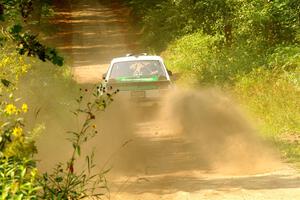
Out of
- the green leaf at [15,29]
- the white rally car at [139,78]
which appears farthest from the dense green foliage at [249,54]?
the green leaf at [15,29]

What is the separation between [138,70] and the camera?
50.3 ft

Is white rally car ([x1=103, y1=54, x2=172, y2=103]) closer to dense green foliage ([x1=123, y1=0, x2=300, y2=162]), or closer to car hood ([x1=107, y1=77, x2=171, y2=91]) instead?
car hood ([x1=107, y1=77, x2=171, y2=91])

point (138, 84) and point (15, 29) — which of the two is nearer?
point (15, 29)

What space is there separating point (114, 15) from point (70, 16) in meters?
3.36

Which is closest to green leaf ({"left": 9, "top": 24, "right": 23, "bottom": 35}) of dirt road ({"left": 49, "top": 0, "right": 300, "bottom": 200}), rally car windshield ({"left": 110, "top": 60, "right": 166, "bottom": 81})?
dirt road ({"left": 49, "top": 0, "right": 300, "bottom": 200})

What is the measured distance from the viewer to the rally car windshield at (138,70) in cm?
1486

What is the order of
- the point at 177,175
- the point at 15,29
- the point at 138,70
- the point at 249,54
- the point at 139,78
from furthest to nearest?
the point at 249,54, the point at 138,70, the point at 139,78, the point at 177,175, the point at 15,29

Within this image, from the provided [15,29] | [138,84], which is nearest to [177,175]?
[138,84]

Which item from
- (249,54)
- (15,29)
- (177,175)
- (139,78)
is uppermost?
(15,29)

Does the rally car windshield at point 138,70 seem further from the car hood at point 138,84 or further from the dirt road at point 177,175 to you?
the dirt road at point 177,175

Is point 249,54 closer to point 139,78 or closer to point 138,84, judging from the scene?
point 139,78

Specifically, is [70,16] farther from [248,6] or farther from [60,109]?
[60,109]

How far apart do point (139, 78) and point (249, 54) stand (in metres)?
5.28

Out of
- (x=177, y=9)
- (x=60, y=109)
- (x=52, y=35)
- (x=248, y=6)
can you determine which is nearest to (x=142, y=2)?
(x=52, y=35)
